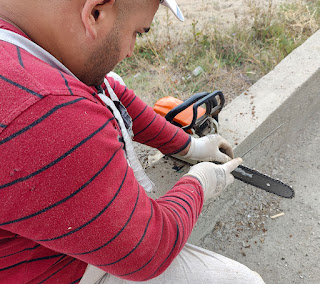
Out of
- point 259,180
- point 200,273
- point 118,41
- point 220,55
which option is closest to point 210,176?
point 200,273

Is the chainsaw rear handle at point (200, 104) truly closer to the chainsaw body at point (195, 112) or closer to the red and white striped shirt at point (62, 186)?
the chainsaw body at point (195, 112)

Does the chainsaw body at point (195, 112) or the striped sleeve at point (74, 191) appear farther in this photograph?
the chainsaw body at point (195, 112)

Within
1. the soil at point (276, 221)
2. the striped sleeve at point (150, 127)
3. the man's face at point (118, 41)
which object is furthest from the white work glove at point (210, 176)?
the man's face at point (118, 41)

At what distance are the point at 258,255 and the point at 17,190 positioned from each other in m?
1.82

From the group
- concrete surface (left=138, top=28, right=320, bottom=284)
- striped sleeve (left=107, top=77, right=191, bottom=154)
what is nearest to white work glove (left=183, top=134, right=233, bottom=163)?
striped sleeve (left=107, top=77, right=191, bottom=154)

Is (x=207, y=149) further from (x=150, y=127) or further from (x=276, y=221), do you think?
(x=276, y=221)

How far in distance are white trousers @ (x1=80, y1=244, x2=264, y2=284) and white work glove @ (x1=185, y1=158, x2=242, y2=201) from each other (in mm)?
297

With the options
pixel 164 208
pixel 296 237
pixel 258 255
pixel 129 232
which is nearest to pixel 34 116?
pixel 129 232

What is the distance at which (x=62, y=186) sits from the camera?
0.73 meters

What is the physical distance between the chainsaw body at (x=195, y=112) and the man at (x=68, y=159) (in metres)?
0.80

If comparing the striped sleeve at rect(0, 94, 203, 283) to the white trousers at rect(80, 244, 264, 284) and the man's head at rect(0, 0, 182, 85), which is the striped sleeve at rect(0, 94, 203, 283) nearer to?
the man's head at rect(0, 0, 182, 85)

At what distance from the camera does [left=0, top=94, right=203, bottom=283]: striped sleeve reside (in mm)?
693

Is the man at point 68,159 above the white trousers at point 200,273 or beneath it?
above

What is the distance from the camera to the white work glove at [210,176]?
1.46 metres
